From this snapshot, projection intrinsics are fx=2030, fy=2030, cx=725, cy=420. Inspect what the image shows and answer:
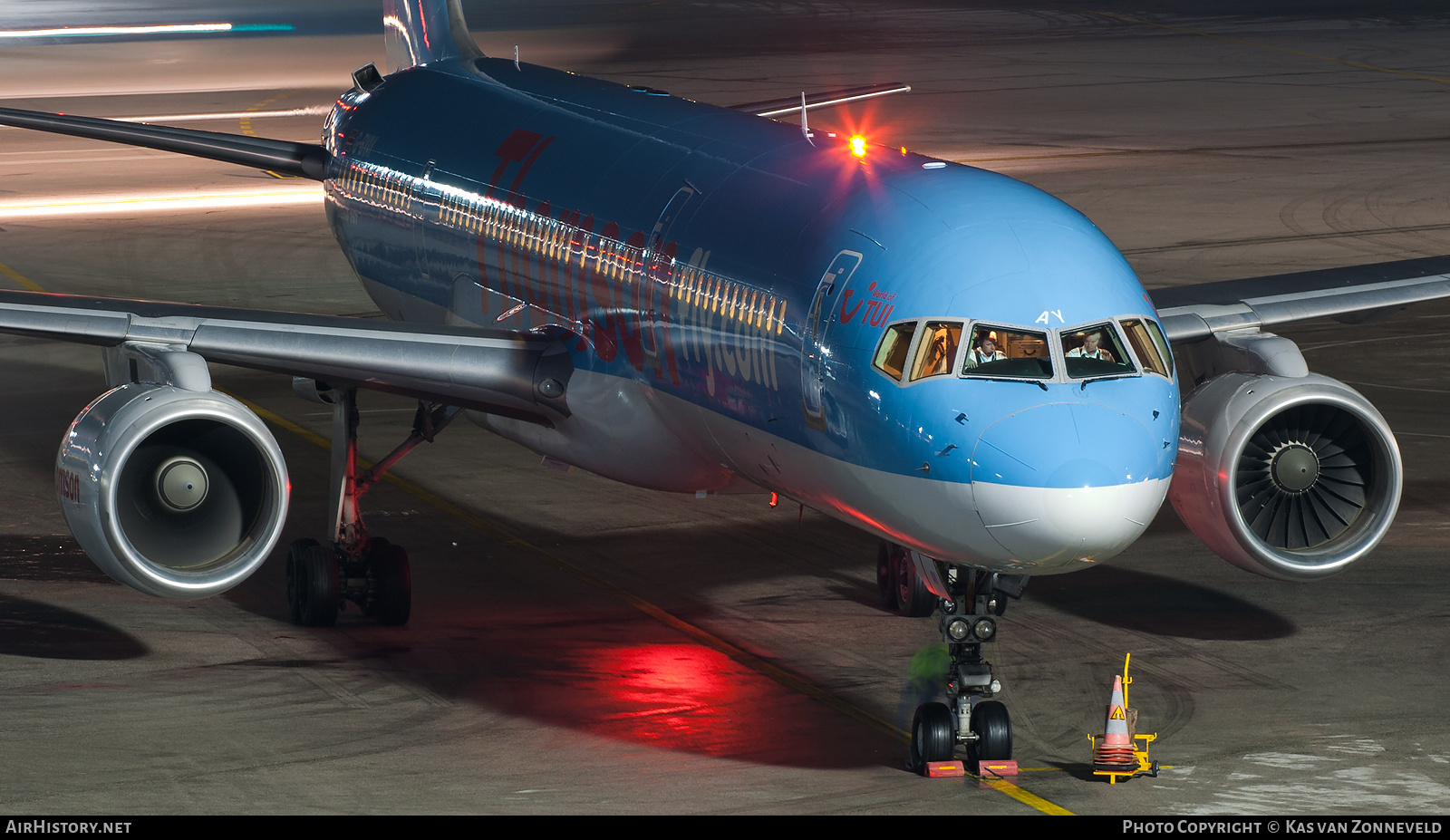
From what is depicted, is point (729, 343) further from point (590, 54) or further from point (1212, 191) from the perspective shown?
point (590, 54)

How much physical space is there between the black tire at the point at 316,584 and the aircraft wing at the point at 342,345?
5.44 feet

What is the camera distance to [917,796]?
48.3 feet

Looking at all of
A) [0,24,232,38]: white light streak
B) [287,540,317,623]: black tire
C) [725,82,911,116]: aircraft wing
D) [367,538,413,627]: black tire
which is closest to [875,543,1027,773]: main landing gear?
[367,538,413,627]: black tire

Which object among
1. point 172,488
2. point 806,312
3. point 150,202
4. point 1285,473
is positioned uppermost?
point 150,202

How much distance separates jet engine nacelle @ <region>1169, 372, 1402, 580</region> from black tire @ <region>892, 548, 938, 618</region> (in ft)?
10.5

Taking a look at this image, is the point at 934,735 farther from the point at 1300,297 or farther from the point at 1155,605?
the point at 1300,297

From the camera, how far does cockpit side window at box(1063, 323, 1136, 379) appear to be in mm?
13859

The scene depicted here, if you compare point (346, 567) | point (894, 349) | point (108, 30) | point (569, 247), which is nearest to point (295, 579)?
point (346, 567)

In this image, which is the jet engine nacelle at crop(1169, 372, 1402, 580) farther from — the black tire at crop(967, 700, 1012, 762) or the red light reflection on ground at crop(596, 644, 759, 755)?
the red light reflection on ground at crop(596, 644, 759, 755)

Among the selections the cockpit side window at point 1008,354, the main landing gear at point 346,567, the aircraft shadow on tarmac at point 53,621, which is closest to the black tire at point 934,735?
the cockpit side window at point 1008,354

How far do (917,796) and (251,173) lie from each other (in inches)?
1775

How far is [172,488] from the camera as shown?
646 inches

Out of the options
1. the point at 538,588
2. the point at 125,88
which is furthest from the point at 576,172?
the point at 125,88

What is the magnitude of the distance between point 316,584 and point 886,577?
18.3 ft
